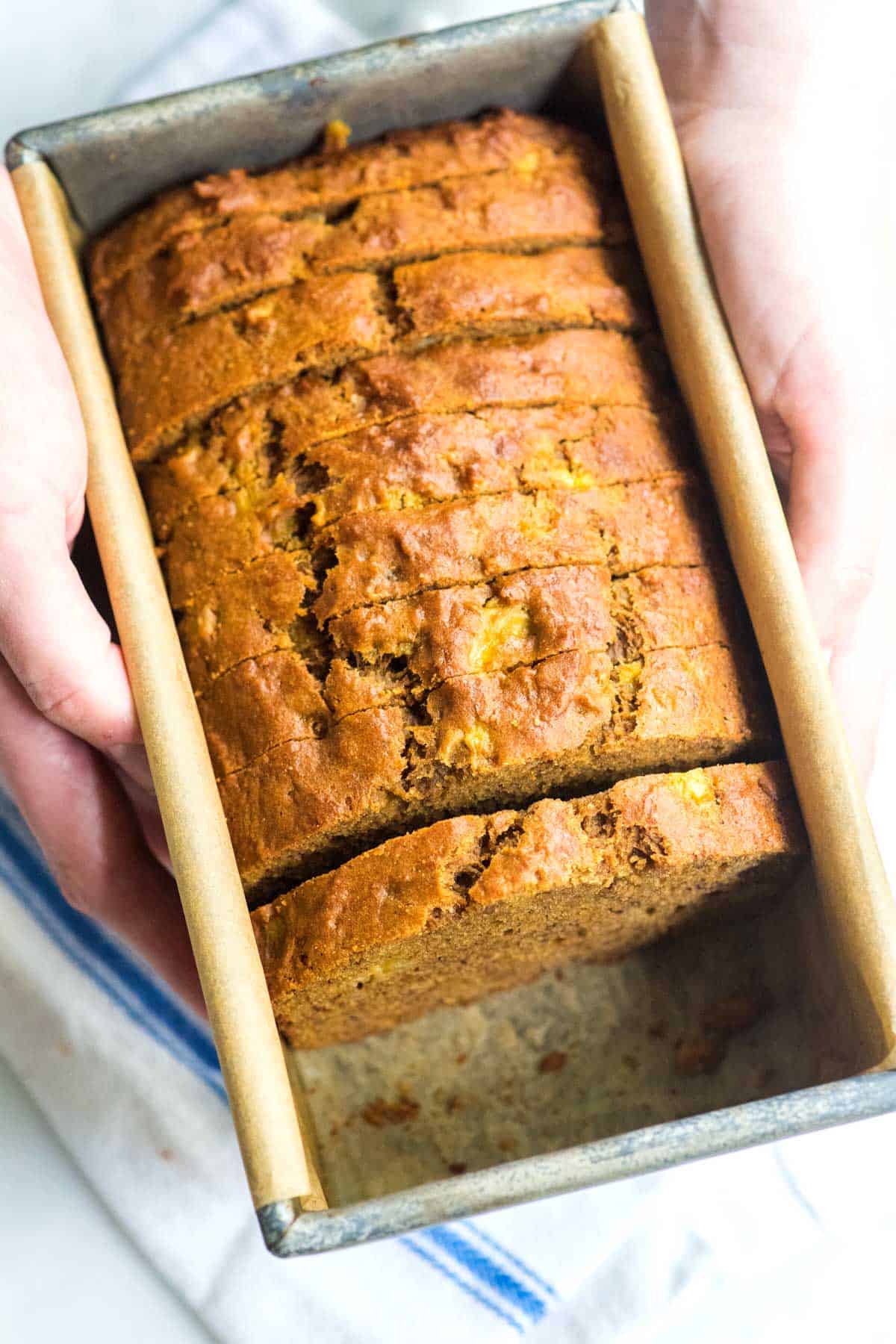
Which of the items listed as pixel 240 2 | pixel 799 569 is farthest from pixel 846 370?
pixel 240 2

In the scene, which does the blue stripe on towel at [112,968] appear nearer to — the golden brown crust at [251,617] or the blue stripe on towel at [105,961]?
the blue stripe on towel at [105,961]

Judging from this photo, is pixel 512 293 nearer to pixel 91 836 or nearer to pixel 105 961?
pixel 91 836

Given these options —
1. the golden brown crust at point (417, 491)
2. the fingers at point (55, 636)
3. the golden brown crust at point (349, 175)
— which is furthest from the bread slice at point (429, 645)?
the golden brown crust at point (349, 175)

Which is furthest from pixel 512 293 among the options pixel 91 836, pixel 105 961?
pixel 105 961

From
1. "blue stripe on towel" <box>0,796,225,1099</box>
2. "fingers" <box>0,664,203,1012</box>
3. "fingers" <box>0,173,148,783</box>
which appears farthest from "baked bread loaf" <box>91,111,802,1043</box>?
"blue stripe on towel" <box>0,796,225,1099</box>

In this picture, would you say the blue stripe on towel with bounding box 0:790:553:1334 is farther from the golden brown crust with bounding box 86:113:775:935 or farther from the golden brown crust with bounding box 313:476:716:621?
the golden brown crust with bounding box 313:476:716:621

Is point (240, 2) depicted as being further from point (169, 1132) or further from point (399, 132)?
point (169, 1132)
